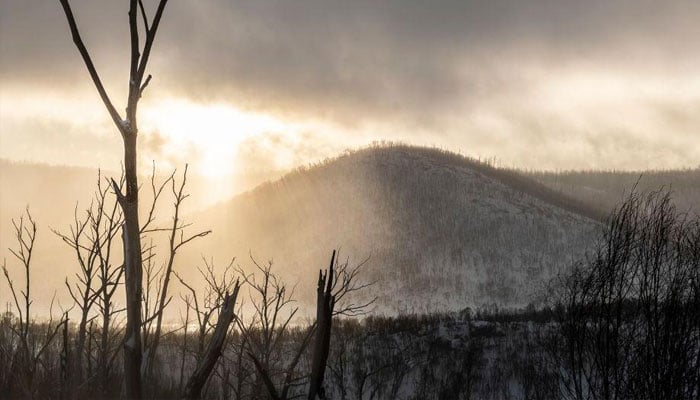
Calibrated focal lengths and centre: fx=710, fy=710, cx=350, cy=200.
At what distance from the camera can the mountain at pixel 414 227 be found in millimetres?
76812

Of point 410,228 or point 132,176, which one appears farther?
point 410,228

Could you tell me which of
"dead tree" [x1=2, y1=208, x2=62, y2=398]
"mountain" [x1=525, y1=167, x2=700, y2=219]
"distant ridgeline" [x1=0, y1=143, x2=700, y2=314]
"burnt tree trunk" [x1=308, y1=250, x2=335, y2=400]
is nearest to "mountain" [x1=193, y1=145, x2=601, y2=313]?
"distant ridgeline" [x1=0, y1=143, x2=700, y2=314]

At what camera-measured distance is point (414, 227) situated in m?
85.1

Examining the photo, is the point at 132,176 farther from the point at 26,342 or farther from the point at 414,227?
the point at 414,227

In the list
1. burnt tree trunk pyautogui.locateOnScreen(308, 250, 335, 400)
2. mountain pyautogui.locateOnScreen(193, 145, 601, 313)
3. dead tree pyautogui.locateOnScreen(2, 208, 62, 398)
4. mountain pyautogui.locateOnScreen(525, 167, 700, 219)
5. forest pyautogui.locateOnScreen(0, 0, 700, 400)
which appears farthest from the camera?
mountain pyautogui.locateOnScreen(525, 167, 700, 219)

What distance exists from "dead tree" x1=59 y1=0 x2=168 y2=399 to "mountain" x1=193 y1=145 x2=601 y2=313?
2754 inches

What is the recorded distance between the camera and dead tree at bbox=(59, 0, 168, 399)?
1.99 metres

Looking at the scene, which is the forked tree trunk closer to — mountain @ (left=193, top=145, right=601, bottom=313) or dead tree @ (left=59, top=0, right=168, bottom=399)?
dead tree @ (left=59, top=0, right=168, bottom=399)

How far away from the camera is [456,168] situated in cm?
9562

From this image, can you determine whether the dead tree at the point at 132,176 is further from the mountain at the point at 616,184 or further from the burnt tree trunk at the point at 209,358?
the mountain at the point at 616,184

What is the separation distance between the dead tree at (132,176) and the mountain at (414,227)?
6995 cm

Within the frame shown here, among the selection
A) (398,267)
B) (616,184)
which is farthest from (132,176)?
(616,184)

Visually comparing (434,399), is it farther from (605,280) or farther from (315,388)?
(315,388)

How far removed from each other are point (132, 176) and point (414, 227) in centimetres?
8353
